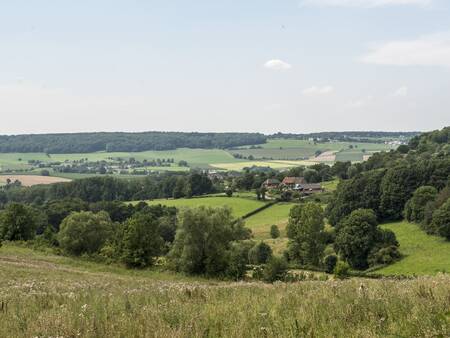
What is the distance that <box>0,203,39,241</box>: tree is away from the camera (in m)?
63.6

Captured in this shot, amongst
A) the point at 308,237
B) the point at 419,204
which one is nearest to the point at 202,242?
the point at 308,237

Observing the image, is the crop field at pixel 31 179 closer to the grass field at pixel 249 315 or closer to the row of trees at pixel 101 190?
the row of trees at pixel 101 190

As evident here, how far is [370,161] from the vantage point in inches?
6117

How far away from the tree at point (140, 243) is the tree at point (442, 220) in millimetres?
42444

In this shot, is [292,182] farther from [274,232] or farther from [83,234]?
[83,234]

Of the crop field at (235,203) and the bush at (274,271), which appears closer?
the bush at (274,271)

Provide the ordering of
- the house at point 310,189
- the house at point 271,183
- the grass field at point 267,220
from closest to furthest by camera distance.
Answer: the grass field at point 267,220 < the house at point 310,189 < the house at point 271,183

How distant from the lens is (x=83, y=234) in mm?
62531

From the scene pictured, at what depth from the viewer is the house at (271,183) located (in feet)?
462

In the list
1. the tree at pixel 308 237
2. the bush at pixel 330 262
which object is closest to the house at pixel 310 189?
the tree at pixel 308 237

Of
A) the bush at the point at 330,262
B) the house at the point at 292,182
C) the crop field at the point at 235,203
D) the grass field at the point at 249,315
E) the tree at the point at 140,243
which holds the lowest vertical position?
the bush at the point at 330,262

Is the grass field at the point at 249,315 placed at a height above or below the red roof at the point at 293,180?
above

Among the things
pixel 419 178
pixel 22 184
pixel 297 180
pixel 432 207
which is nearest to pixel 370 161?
pixel 297 180

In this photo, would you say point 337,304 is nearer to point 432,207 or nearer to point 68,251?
point 68,251
